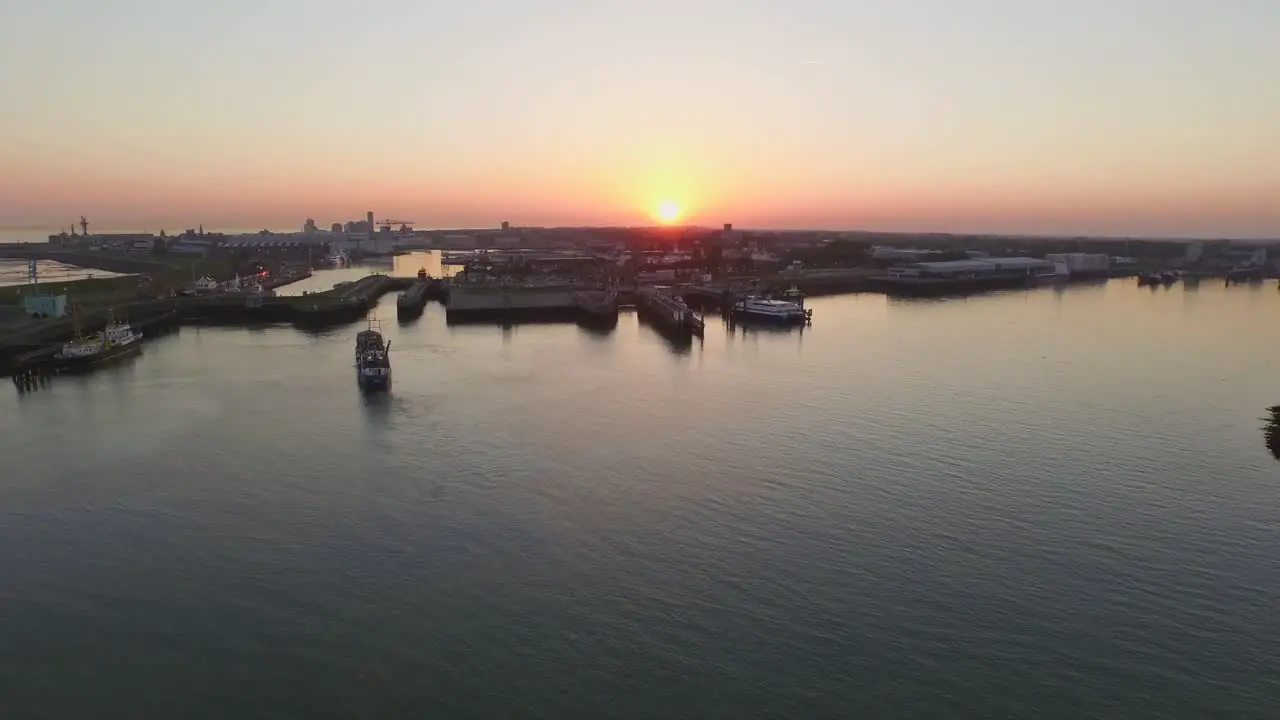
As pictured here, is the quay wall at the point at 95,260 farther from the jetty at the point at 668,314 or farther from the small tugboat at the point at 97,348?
the jetty at the point at 668,314

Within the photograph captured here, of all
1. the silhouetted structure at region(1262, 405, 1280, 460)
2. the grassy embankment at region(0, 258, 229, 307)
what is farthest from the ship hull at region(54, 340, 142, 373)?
the silhouetted structure at region(1262, 405, 1280, 460)

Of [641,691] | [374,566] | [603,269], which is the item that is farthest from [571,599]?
[603,269]

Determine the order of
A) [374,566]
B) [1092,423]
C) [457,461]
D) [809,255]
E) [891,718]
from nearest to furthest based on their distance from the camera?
[891,718], [374,566], [457,461], [1092,423], [809,255]

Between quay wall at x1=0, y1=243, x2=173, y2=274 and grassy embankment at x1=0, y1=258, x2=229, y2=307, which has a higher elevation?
quay wall at x1=0, y1=243, x2=173, y2=274

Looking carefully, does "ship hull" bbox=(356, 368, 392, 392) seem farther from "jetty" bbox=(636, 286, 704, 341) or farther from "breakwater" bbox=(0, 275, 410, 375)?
"breakwater" bbox=(0, 275, 410, 375)

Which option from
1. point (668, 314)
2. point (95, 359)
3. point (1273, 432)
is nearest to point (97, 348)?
point (95, 359)

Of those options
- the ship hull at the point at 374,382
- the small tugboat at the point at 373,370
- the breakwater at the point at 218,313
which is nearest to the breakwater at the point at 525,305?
the breakwater at the point at 218,313

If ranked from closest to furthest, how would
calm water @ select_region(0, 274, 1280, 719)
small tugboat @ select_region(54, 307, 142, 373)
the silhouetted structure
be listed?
calm water @ select_region(0, 274, 1280, 719), the silhouetted structure, small tugboat @ select_region(54, 307, 142, 373)

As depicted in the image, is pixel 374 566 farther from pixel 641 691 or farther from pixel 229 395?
pixel 229 395
